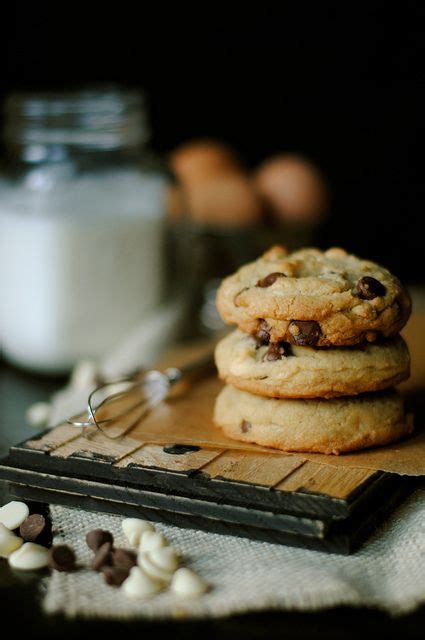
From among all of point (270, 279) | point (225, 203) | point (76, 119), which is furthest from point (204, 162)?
point (270, 279)

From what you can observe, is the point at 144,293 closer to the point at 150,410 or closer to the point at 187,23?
the point at 150,410

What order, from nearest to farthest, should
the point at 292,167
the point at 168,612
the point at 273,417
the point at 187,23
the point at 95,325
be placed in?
1. the point at 168,612
2. the point at 273,417
3. the point at 95,325
4. the point at 292,167
5. the point at 187,23

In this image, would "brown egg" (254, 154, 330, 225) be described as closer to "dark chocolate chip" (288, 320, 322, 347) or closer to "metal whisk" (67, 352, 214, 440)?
"metal whisk" (67, 352, 214, 440)

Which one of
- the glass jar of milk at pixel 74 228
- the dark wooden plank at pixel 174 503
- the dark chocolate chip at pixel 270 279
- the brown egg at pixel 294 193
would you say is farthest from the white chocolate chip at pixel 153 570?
the brown egg at pixel 294 193

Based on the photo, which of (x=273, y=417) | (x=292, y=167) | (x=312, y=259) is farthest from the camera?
(x=292, y=167)

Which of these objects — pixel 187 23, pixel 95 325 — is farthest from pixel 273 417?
pixel 187 23

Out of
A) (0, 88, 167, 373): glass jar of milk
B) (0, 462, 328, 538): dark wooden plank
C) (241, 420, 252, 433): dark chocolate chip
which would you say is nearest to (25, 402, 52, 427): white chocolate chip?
(0, 88, 167, 373): glass jar of milk

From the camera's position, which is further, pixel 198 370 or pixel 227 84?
pixel 227 84
